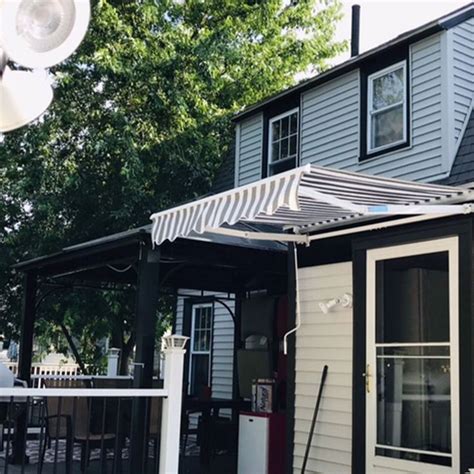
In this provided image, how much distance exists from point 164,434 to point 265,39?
12.3 meters

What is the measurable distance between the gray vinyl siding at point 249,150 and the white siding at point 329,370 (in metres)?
4.30

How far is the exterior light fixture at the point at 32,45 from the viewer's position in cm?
260

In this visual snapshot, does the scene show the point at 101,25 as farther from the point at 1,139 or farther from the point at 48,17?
the point at 48,17

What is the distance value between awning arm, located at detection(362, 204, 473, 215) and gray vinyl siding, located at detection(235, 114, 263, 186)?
5619 mm

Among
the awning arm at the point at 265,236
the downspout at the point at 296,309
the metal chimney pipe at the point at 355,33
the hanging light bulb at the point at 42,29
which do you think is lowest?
the downspout at the point at 296,309

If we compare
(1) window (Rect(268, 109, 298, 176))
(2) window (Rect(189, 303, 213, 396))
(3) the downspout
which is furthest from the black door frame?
(2) window (Rect(189, 303, 213, 396))

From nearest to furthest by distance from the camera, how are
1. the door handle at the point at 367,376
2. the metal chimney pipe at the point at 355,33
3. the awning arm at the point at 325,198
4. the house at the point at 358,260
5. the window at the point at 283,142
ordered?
the awning arm at the point at 325,198, the house at the point at 358,260, the door handle at the point at 367,376, the window at the point at 283,142, the metal chimney pipe at the point at 355,33

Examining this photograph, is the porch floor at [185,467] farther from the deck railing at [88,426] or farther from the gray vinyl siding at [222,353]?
the gray vinyl siding at [222,353]

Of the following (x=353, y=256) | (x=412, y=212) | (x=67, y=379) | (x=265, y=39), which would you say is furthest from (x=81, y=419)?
(x=265, y=39)

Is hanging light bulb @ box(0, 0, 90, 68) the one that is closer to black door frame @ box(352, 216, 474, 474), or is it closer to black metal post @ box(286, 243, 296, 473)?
Answer: black door frame @ box(352, 216, 474, 474)

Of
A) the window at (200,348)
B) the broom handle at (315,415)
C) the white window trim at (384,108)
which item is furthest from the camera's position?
the window at (200,348)

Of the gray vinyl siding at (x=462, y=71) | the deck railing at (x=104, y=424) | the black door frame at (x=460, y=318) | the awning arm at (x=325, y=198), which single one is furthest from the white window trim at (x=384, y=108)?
the deck railing at (x=104, y=424)

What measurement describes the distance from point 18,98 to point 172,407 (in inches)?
102

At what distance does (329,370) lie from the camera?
5.79m
